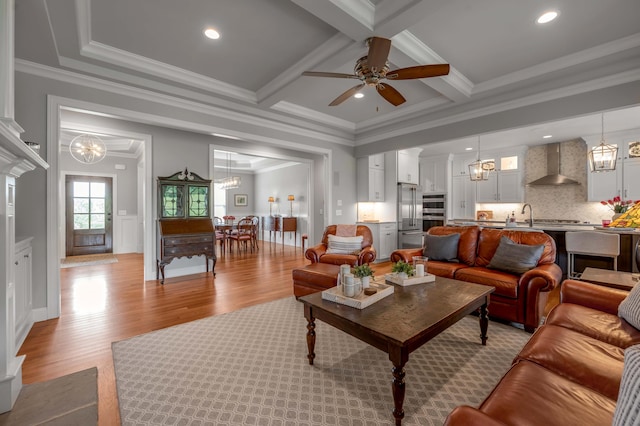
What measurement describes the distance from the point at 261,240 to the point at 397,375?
9.49 m

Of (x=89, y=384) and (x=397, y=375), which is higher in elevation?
(x=397, y=375)

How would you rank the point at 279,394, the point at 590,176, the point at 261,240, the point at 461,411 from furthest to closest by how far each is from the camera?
the point at 261,240
the point at 590,176
the point at 279,394
the point at 461,411

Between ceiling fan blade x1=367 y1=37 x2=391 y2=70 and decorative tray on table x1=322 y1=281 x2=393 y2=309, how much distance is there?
1.98m

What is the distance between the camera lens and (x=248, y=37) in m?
2.94

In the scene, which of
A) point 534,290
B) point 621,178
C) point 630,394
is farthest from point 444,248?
point 621,178

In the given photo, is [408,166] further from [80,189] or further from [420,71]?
[80,189]

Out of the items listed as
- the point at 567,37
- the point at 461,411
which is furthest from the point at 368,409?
the point at 567,37

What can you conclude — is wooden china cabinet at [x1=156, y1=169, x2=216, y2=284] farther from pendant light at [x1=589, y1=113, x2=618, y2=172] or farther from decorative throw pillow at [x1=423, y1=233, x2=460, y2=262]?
pendant light at [x1=589, y1=113, x2=618, y2=172]

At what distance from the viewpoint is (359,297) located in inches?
86.5

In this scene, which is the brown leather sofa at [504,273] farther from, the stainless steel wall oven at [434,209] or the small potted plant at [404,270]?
the stainless steel wall oven at [434,209]

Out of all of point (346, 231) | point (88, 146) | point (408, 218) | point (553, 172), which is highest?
point (88, 146)

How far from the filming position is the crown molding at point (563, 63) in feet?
9.48

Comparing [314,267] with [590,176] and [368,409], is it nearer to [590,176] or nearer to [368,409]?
[368,409]

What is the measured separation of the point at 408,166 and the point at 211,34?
524 cm
